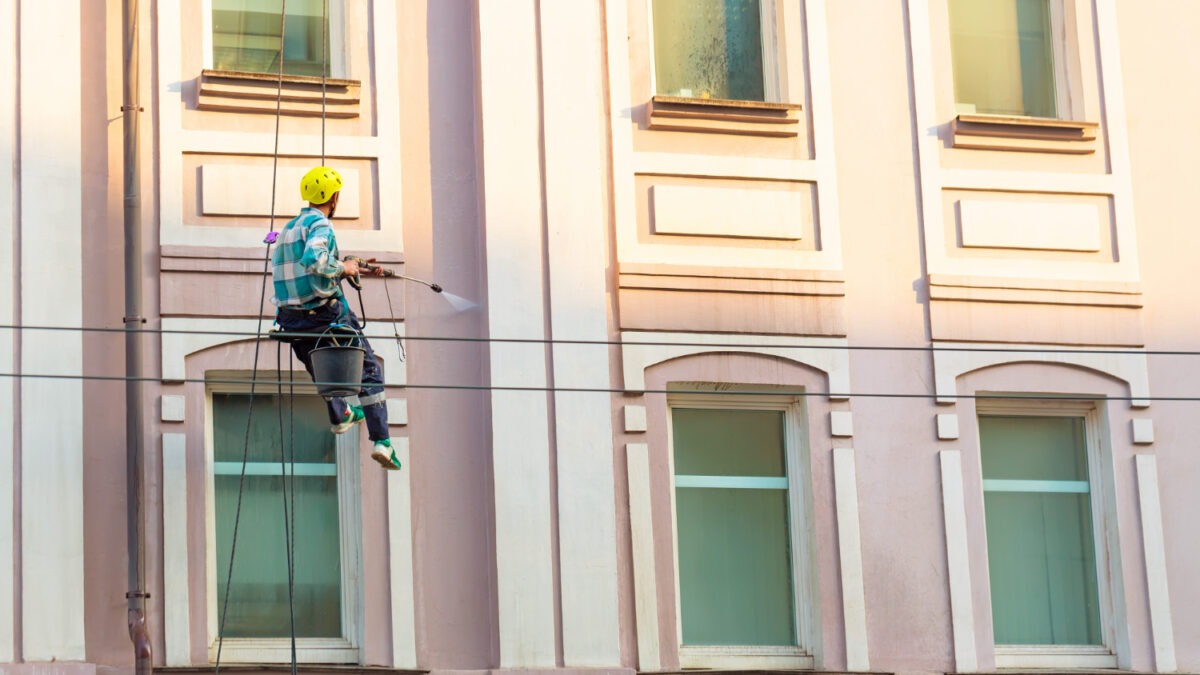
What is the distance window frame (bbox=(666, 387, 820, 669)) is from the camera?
1600 centimetres

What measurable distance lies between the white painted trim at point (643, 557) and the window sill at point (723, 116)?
85.0 inches

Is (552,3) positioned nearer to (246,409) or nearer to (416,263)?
(416,263)

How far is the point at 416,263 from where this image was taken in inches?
629

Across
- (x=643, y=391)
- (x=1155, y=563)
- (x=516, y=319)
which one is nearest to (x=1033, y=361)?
(x=1155, y=563)

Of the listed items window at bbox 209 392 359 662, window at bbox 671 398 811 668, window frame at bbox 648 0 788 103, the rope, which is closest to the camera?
the rope

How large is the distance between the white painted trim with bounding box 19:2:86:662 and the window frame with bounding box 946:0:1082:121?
597 cm

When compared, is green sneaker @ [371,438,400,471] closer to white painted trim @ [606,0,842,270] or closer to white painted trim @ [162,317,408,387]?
white painted trim @ [162,317,408,387]

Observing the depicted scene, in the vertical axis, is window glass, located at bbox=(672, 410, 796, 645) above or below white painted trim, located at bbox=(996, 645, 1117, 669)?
above

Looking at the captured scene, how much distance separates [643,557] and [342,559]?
1.85 meters

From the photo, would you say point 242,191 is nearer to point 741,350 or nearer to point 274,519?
point 274,519

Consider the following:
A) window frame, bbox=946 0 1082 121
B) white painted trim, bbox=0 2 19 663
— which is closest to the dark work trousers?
white painted trim, bbox=0 2 19 663

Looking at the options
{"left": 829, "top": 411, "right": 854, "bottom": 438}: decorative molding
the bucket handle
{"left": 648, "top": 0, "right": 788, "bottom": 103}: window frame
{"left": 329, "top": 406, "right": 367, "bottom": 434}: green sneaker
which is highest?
{"left": 648, "top": 0, "right": 788, "bottom": 103}: window frame

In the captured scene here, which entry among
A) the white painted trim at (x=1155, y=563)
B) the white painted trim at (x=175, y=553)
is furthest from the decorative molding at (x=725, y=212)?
the white painted trim at (x=175, y=553)

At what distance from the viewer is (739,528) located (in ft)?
53.9
